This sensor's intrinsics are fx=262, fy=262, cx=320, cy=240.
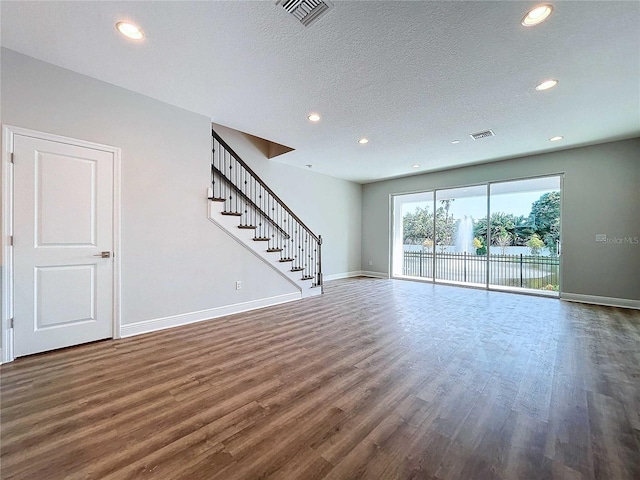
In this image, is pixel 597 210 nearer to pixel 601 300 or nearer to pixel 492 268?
pixel 601 300

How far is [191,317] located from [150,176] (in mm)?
2035

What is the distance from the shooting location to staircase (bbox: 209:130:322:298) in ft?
14.4

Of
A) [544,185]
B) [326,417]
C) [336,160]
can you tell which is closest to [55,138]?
[326,417]

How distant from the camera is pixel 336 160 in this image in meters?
6.12

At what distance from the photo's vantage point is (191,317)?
3824 millimetres

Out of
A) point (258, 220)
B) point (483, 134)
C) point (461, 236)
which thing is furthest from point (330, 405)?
point (461, 236)

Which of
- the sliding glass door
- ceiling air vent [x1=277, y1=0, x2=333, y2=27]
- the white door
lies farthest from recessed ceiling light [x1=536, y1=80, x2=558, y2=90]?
the white door

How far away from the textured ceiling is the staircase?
0.99 meters

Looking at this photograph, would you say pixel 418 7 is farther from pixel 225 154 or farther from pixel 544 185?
pixel 544 185

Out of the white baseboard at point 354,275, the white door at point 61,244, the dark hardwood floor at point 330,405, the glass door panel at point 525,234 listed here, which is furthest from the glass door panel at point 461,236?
the white door at point 61,244

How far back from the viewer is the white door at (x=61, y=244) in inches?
106

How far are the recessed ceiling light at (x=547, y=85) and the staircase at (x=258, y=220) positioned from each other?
4.16 meters

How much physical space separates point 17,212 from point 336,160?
16.9ft

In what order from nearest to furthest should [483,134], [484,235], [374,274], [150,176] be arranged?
[150,176] < [483,134] < [484,235] < [374,274]
